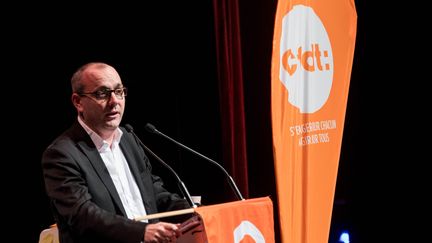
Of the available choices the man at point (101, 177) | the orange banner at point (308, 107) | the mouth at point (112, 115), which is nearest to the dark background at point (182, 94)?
the orange banner at point (308, 107)

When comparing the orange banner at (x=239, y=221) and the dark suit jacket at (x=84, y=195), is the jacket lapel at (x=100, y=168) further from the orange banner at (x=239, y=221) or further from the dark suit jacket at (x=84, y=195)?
the orange banner at (x=239, y=221)

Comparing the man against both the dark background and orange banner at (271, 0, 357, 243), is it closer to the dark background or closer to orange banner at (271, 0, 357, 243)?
orange banner at (271, 0, 357, 243)

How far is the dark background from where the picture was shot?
402 centimetres

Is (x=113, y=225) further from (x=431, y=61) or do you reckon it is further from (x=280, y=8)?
(x=431, y=61)

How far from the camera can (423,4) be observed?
5125mm

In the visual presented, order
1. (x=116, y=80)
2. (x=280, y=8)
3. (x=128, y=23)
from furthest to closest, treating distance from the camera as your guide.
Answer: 1. (x=128, y=23)
2. (x=280, y=8)
3. (x=116, y=80)

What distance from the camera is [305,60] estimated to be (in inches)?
145

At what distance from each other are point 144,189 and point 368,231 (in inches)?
111

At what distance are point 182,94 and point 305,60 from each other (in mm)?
1148

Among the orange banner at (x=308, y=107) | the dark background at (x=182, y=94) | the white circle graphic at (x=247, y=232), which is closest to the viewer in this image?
the white circle graphic at (x=247, y=232)

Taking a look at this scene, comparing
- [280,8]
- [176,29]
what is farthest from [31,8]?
[280,8]

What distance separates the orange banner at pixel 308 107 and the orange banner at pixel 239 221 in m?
0.65

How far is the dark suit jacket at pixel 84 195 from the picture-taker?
2641 mm

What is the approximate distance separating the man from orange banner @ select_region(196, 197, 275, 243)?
155mm
